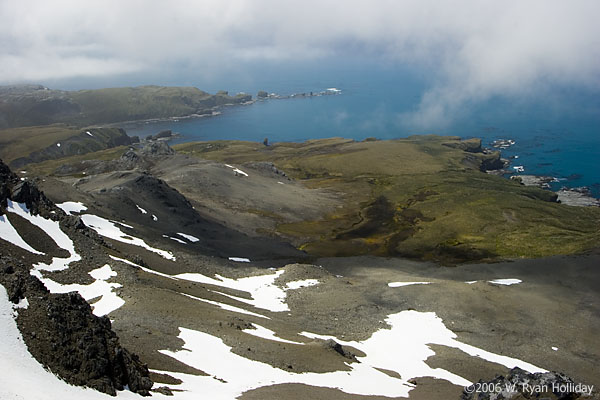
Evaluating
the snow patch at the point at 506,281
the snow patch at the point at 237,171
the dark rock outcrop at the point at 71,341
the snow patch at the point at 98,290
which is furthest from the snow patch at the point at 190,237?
the snow patch at the point at 237,171

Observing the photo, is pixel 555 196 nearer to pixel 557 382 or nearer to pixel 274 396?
pixel 557 382

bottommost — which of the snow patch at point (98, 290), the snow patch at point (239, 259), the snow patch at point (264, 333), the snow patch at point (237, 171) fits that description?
the snow patch at point (239, 259)

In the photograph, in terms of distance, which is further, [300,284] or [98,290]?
[300,284]

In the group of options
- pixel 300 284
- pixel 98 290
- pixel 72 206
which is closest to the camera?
pixel 98 290

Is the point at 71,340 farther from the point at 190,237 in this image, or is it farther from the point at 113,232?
the point at 190,237

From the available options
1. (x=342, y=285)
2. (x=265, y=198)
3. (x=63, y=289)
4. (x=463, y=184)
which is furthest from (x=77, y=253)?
(x=463, y=184)

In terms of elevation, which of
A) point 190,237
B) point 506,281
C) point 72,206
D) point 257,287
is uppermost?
point 72,206

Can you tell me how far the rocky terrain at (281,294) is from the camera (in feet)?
96.0

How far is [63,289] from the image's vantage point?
1645 inches

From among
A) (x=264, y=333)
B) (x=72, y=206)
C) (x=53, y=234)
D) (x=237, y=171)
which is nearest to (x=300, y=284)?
(x=264, y=333)

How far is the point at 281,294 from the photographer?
62.2 metres

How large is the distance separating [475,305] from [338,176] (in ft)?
428

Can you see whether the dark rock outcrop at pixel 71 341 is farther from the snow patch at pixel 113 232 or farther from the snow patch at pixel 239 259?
the snow patch at pixel 239 259

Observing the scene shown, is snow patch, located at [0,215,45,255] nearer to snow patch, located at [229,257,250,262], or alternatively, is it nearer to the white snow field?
the white snow field
